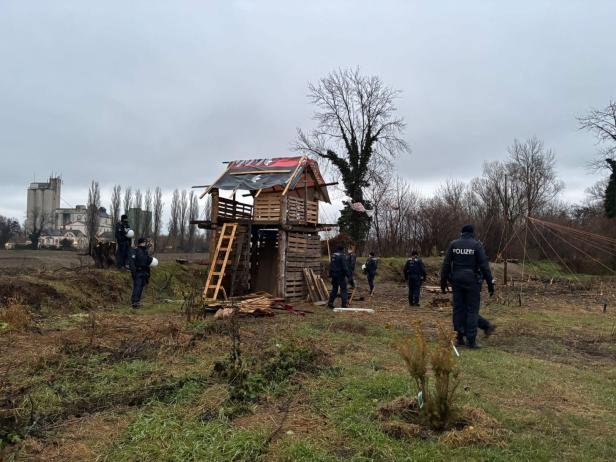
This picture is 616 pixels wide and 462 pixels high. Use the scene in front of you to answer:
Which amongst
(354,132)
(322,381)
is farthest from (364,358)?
(354,132)

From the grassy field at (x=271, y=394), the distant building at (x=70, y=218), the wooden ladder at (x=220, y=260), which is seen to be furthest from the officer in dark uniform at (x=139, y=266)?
the distant building at (x=70, y=218)

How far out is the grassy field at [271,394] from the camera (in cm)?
409

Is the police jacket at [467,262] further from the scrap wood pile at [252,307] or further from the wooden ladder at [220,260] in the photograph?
the wooden ladder at [220,260]

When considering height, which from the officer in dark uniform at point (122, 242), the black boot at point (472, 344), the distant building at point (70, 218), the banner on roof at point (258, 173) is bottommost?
the black boot at point (472, 344)

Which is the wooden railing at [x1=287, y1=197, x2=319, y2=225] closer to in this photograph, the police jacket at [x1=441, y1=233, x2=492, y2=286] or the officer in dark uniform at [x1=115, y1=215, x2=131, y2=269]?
the officer in dark uniform at [x1=115, y1=215, x2=131, y2=269]

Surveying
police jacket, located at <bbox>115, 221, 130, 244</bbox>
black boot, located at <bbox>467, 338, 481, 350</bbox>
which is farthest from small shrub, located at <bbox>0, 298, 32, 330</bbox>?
black boot, located at <bbox>467, 338, 481, 350</bbox>

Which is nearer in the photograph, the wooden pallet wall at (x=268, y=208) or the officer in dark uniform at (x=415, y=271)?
the officer in dark uniform at (x=415, y=271)

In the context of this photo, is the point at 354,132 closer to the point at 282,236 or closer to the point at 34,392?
the point at 282,236

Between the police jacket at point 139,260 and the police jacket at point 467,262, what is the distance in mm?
8174

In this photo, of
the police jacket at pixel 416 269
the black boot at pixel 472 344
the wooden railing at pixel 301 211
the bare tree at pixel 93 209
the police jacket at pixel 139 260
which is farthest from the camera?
the bare tree at pixel 93 209

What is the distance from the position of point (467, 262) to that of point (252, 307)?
19.8 feet

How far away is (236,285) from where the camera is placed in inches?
661

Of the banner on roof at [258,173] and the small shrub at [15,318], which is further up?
the banner on roof at [258,173]

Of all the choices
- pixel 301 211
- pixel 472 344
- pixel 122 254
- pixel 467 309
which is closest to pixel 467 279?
pixel 467 309
